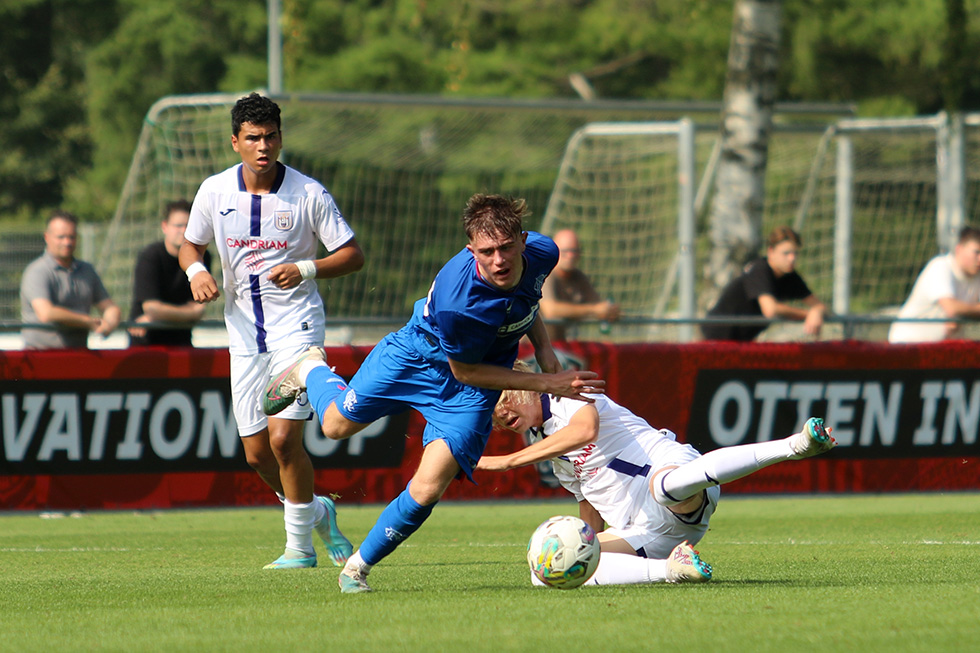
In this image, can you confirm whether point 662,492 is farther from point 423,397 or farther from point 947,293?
point 947,293

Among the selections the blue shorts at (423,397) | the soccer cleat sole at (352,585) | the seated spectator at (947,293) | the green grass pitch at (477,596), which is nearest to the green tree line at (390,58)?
the seated spectator at (947,293)

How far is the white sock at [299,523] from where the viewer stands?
7.82m

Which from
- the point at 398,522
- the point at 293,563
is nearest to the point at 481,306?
the point at 398,522

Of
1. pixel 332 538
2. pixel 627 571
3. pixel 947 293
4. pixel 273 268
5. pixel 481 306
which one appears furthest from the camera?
pixel 947 293

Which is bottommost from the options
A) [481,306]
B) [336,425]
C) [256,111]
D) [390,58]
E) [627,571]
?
[627,571]

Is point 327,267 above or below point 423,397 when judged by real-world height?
above

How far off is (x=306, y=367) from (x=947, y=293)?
7.40 metres

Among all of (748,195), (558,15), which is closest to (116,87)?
(558,15)

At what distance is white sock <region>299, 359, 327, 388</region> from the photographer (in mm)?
7312

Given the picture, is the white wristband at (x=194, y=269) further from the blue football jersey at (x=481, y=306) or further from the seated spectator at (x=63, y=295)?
the seated spectator at (x=63, y=295)

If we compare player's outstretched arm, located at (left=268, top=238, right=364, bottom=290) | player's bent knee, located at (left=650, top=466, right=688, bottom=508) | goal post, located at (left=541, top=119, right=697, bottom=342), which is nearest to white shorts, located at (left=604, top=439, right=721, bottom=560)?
player's bent knee, located at (left=650, top=466, right=688, bottom=508)

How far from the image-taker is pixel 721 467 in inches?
260

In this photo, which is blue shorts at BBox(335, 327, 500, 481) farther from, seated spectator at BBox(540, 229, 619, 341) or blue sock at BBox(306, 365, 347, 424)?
seated spectator at BBox(540, 229, 619, 341)

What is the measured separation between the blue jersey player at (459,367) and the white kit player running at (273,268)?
31.7 inches
